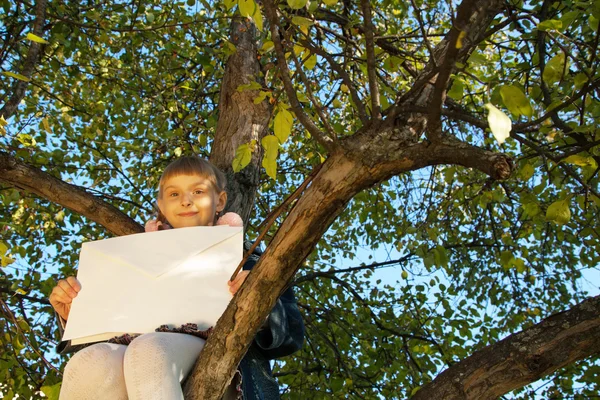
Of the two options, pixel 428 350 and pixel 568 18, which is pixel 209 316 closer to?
pixel 568 18

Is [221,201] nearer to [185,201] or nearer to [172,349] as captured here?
[185,201]

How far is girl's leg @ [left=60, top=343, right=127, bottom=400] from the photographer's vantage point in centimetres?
203

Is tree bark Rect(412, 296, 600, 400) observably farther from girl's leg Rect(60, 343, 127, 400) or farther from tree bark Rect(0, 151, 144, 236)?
tree bark Rect(0, 151, 144, 236)

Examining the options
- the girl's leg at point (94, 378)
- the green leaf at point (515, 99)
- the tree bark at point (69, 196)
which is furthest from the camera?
the tree bark at point (69, 196)

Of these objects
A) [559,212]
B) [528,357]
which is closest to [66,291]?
[528,357]

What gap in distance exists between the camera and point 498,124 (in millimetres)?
1379

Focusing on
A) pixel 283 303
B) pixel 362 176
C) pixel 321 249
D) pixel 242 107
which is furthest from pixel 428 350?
pixel 362 176

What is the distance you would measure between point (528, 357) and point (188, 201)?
1.37 metres

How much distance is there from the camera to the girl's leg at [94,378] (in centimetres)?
203

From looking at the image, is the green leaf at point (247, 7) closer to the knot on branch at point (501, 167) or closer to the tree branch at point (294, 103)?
the tree branch at point (294, 103)

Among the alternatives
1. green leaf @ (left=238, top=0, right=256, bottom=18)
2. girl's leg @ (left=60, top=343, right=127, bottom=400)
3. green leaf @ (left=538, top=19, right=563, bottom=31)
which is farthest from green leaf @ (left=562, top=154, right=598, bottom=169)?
girl's leg @ (left=60, top=343, right=127, bottom=400)

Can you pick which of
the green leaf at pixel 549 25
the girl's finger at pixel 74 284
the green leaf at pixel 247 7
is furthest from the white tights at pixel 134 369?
the green leaf at pixel 549 25

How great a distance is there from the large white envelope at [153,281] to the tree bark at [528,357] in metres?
0.82

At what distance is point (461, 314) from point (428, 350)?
80 cm
